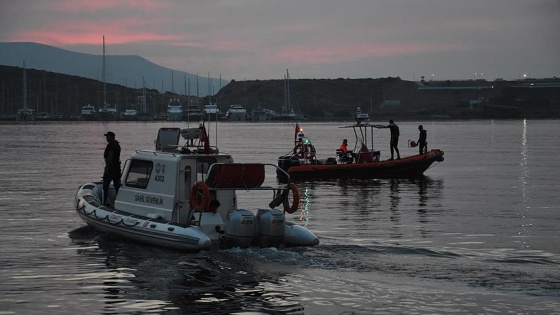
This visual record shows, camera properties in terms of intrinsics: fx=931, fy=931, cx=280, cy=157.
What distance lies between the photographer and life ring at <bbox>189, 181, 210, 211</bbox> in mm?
19109

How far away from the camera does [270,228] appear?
19.1 m

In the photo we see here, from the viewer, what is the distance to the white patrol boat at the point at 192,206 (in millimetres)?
19141

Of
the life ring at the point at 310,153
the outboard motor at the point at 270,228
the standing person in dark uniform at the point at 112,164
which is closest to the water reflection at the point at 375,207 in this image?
the life ring at the point at 310,153

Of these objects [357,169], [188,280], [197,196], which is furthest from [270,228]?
[357,169]

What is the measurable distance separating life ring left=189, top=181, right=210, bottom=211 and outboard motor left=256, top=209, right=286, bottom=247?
1144 millimetres

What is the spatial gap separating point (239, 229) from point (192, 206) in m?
1.28

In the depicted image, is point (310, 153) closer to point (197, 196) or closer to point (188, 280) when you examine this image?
point (197, 196)

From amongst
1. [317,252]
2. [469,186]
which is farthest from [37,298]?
[469,186]

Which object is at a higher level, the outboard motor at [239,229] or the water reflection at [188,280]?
the outboard motor at [239,229]

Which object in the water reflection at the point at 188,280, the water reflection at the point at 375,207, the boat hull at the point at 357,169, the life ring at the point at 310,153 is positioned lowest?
the water reflection at the point at 188,280

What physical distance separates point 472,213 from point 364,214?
3.25m

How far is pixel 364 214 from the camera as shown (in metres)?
27.4

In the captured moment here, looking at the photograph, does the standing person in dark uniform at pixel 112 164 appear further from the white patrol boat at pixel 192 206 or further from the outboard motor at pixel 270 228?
the outboard motor at pixel 270 228

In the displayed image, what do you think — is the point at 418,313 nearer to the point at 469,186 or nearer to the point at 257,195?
the point at 257,195
